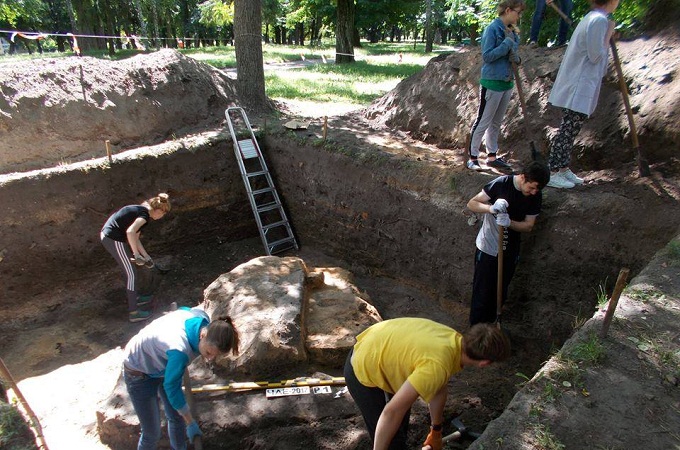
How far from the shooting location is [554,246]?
5.07 m

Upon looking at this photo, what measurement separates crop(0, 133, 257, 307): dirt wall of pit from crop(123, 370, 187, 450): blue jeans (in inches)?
157

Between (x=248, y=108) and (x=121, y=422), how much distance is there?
7.10 m

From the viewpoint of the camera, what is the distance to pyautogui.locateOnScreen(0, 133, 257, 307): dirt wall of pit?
641 centimetres

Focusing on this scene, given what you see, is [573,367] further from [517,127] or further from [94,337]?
[94,337]

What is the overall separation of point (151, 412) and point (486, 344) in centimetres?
275

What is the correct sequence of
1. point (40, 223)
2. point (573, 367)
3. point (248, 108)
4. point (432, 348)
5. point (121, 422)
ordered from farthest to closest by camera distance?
point (248, 108)
point (40, 223)
point (121, 422)
point (573, 367)
point (432, 348)

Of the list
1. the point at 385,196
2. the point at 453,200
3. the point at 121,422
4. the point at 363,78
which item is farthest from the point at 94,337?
the point at 363,78

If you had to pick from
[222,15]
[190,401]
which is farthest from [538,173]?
[222,15]

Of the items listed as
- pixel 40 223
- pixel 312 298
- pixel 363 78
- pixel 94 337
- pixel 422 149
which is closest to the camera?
pixel 312 298

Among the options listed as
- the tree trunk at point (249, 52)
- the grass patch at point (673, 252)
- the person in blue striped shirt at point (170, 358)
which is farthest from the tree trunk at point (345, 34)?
the person in blue striped shirt at point (170, 358)

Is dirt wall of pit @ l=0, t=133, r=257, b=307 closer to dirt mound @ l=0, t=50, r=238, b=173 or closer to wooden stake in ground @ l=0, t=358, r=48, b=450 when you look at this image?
dirt mound @ l=0, t=50, r=238, b=173

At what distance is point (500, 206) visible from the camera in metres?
4.22

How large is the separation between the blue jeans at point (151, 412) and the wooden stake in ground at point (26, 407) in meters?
0.61

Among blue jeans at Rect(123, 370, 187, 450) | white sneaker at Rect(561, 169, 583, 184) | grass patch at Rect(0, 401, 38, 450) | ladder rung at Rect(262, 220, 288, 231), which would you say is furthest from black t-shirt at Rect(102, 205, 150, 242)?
white sneaker at Rect(561, 169, 583, 184)
